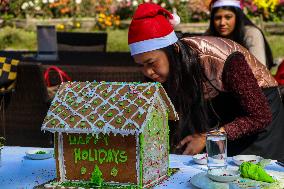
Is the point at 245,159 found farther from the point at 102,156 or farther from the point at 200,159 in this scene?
the point at 102,156

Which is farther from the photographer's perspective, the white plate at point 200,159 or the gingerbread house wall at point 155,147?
the white plate at point 200,159

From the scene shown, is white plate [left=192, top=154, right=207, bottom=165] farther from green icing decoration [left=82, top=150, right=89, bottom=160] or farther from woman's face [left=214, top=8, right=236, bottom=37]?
woman's face [left=214, top=8, right=236, bottom=37]

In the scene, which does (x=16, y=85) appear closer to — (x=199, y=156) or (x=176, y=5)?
(x=199, y=156)

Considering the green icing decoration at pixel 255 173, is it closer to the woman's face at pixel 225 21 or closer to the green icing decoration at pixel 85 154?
the green icing decoration at pixel 85 154

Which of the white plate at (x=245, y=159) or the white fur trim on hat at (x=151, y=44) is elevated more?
the white fur trim on hat at (x=151, y=44)

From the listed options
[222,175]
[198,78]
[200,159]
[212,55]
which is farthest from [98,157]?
[212,55]

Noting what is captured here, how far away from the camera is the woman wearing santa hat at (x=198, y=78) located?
3.08 meters

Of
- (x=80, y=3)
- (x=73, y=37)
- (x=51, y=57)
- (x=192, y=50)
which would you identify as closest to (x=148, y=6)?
(x=192, y=50)

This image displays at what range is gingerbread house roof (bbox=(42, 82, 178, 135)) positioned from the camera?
235 cm

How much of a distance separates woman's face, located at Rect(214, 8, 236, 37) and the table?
8.83 ft

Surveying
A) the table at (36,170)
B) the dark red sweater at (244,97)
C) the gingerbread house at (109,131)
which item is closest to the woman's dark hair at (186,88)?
the dark red sweater at (244,97)

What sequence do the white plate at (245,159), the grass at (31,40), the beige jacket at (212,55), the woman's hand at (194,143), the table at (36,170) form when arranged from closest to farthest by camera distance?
the table at (36,170)
the white plate at (245,159)
the woman's hand at (194,143)
the beige jacket at (212,55)
the grass at (31,40)

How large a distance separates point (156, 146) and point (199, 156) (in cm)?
43

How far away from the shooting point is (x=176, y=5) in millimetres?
13117
